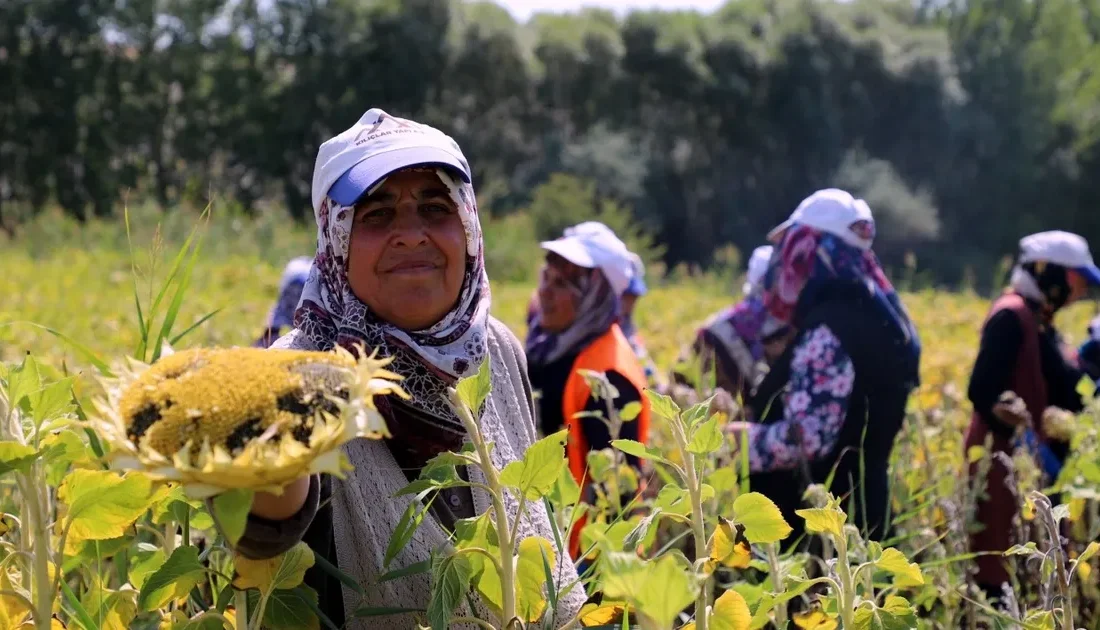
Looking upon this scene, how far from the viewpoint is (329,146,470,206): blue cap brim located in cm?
150

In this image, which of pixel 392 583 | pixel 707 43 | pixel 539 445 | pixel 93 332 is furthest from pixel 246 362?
pixel 707 43

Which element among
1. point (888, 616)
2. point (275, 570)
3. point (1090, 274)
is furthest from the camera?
point (1090, 274)

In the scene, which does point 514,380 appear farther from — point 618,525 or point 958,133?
point 958,133

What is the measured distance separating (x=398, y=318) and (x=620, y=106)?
2918 centimetres

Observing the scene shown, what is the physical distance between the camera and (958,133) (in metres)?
31.4

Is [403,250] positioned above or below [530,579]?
above

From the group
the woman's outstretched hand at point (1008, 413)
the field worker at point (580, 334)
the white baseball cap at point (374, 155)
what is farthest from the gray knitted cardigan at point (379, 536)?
the woman's outstretched hand at point (1008, 413)

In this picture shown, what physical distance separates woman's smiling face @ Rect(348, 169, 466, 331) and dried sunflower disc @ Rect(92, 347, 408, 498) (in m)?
0.69

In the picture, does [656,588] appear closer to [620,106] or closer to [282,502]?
[282,502]

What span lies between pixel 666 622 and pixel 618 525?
382mm

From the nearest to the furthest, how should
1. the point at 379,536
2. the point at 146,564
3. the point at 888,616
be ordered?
the point at 888,616 → the point at 146,564 → the point at 379,536

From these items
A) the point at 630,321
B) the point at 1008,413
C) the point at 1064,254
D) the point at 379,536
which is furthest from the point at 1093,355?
the point at 379,536

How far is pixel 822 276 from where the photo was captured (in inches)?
120

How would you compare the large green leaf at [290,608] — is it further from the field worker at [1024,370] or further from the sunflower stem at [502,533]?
the field worker at [1024,370]
